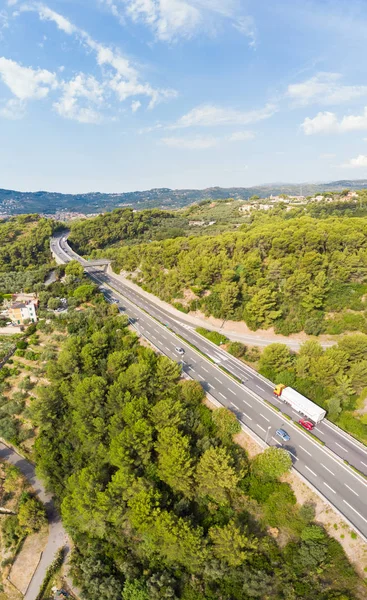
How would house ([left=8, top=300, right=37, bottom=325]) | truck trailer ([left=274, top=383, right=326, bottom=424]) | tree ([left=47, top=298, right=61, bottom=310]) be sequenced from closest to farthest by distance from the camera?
1. truck trailer ([left=274, top=383, right=326, bottom=424])
2. house ([left=8, top=300, right=37, bottom=325])
3. tree ([left=47, top=298, right=61, bottom=310])

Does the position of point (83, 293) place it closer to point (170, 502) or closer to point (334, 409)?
point (170, 502)

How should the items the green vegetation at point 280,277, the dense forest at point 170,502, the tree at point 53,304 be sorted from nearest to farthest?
1. the dense forest at point 170,502
2. the green vegetation at point 280,277
3. the tree at point 53,304

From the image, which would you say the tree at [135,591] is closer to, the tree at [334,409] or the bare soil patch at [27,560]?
the bare soil patch at [27,560]

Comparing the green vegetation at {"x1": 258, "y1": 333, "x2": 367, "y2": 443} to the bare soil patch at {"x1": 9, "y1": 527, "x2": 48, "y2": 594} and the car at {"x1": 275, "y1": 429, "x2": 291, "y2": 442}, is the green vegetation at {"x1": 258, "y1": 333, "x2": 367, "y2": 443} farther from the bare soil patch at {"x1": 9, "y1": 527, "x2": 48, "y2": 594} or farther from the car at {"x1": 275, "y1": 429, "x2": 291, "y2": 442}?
the bare soil patch at {"x1": 9, "y1": 527, "x2": 48, "y2": 594}

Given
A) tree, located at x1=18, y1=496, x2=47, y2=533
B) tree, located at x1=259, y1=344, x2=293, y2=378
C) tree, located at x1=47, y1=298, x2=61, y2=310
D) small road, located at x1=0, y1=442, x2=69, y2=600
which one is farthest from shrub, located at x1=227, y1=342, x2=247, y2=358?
tree, located at x1=47, y1=298, x2=61, y2=310

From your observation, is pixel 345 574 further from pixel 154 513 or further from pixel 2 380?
pixel 2 380

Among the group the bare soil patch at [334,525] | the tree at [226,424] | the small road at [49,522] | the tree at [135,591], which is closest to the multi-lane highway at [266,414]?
the bare soil patch at [334,525]
